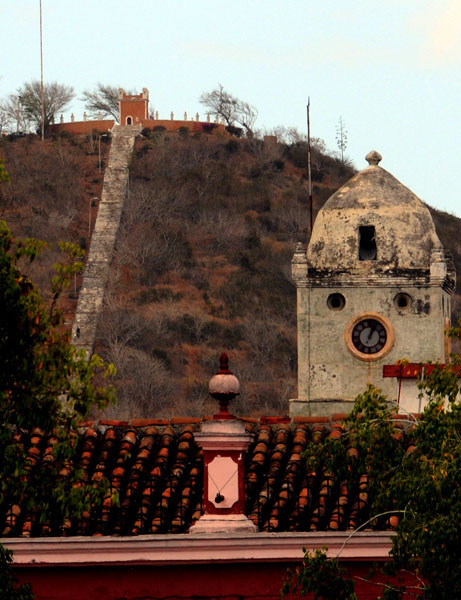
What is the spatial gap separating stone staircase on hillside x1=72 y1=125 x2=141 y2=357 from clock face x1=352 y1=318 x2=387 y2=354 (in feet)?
165

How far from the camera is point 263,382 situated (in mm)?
82000

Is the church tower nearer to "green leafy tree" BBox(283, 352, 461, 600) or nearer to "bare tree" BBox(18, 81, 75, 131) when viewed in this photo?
"green leafy tree" BBox(283, 352, 461, 600)

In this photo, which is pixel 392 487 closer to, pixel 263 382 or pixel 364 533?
pixel 364 533

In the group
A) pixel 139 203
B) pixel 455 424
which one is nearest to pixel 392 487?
pixel 455 424

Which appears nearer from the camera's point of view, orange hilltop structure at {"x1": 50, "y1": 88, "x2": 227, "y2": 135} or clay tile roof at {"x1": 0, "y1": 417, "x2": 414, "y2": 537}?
clay tile roof at {"x1": 0, "y1": 417, "x2": 414, "y2": 537}

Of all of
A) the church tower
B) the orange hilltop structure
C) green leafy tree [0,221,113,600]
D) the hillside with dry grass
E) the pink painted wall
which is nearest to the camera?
green leafy tree [0,221,113,600]

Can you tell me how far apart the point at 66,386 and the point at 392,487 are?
274 centimetres

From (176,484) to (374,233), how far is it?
10.6 m

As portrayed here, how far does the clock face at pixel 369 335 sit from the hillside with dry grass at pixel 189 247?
4304 centimetres

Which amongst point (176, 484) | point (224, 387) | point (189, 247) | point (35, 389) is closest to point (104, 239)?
point (189, 247)

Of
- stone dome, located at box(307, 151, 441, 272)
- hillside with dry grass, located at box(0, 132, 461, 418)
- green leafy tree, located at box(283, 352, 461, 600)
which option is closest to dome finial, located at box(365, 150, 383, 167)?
stone dome, located at box(307, 151, 441, 272)

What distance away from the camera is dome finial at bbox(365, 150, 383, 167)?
1095 inches

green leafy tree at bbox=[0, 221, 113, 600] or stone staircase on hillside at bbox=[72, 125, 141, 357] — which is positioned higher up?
stone staircase on hillside at bbox=[72, 125, 141, 357]

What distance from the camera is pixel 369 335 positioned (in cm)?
2711
